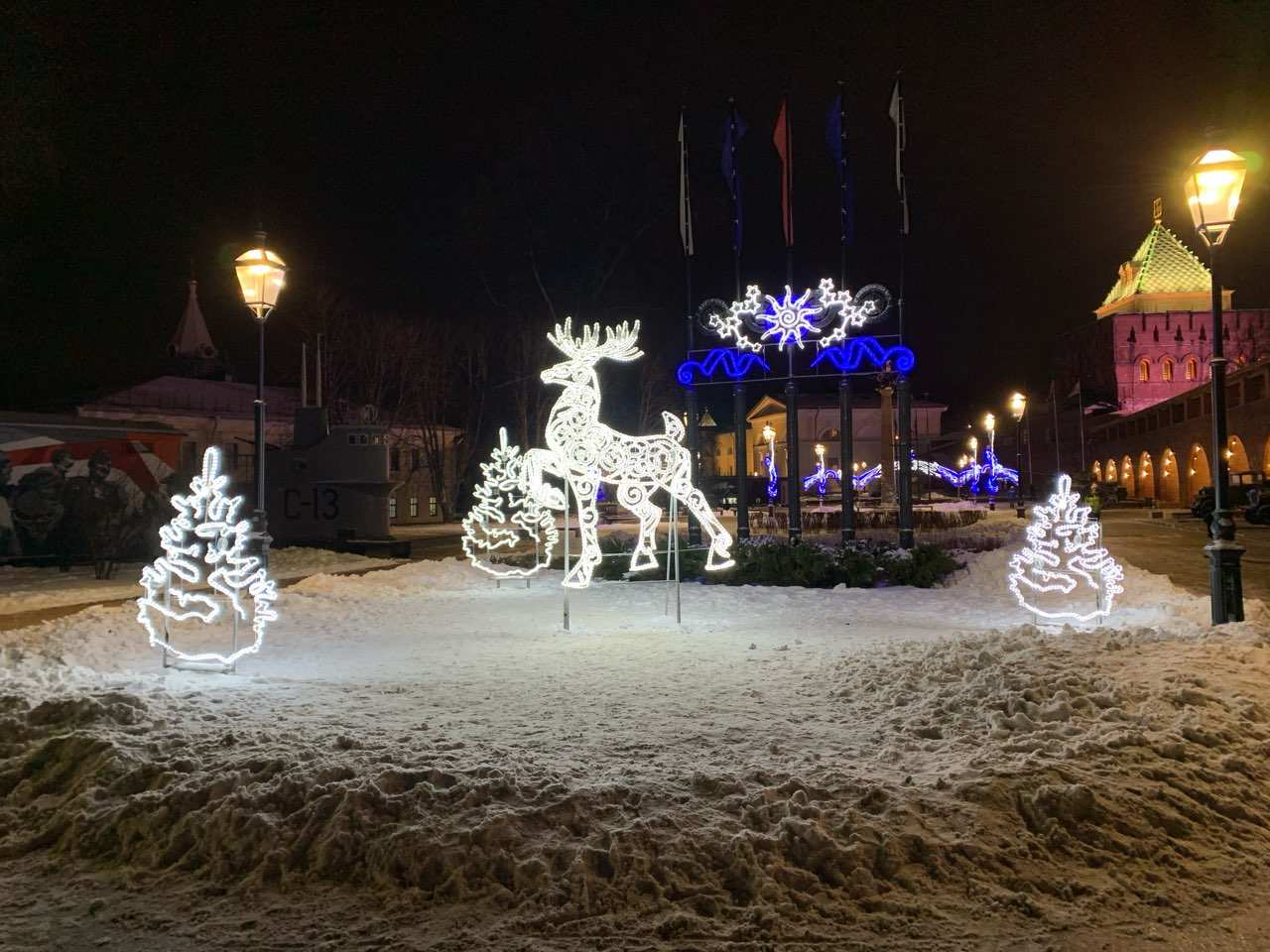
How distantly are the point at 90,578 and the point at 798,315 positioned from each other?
16.7 metres

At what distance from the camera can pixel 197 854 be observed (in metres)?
4.71

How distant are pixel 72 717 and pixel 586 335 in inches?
342

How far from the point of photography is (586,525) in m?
14.5

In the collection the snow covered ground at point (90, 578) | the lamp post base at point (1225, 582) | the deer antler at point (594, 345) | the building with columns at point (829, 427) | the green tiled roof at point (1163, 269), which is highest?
the green tiled roof at point (1163, 269)

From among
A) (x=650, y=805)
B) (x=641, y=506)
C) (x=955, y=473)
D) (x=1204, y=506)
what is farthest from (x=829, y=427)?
(x=650, y=805)

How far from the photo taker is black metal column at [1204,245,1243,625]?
9586mm

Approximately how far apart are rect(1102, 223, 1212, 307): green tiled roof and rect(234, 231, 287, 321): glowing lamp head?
302 feet

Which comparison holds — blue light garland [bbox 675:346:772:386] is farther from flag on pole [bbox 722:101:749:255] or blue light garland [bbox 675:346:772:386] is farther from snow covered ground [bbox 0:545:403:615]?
snow covered ground [bbox 0:545:403:615]

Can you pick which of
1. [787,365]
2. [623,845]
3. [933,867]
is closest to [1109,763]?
[933,867]

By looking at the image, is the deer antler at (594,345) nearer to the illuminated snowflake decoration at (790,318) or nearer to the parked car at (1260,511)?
the illuminated snowflake decoration at (790,318)

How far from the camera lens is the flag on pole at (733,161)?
2153cm

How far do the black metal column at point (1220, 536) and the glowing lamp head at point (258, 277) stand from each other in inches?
469

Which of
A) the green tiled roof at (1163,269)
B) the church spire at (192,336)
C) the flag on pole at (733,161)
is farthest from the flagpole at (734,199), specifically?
the green tiled roof at (1163,269)

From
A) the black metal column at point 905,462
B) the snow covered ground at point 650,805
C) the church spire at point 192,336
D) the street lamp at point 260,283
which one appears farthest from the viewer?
the church spire at point 192,336
